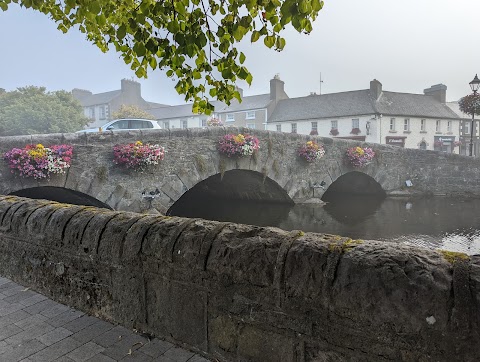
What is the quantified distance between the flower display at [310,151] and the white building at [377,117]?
20.3 metres

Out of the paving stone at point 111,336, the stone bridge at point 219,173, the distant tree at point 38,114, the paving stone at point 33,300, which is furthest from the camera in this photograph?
the distant tree at point 38,114

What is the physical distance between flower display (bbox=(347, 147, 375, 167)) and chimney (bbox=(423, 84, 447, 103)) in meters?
28.3

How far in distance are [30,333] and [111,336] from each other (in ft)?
1.79

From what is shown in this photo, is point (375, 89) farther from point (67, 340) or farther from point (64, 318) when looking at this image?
point (67, 340)

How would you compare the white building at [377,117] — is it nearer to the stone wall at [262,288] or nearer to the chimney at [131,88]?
the chimney at [131,88]

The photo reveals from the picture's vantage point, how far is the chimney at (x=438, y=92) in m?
38.5

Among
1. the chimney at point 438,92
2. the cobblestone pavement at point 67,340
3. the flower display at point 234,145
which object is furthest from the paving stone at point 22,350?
the chimney at point 438,92

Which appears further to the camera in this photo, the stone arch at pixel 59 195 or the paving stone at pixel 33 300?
the stone arch at pixel 59 195

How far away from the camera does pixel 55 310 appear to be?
2.58 m

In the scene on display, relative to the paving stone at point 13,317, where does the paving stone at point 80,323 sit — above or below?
above

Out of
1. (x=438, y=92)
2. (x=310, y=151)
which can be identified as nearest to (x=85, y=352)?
(x=310, y=151)

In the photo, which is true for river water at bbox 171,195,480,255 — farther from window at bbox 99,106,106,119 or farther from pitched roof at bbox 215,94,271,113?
window at bbox 99,106,106,119

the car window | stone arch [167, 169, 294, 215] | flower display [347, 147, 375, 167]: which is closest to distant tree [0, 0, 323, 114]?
stone arch [167, 169, 294, 215]

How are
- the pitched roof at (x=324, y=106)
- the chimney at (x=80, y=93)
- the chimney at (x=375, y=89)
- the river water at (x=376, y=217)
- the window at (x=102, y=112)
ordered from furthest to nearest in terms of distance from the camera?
the chimney at (x=80, y=93)
the window at (x=102, y=112)
the chimney at (x=375, y=89)
the pitched roof at (x=324, y=106)
the river water at (x=376, y=217)
